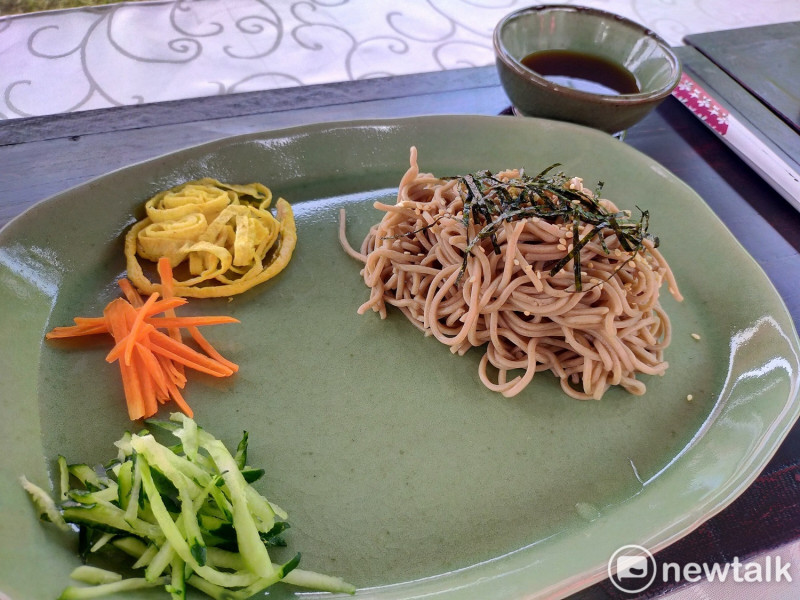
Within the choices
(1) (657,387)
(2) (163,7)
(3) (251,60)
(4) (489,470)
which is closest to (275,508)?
(4) (489,470)

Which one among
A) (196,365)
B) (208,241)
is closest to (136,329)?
(196,365)

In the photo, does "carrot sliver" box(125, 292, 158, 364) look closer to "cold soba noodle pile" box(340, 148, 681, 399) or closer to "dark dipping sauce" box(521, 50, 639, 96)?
"cold soba noodle pile" box(340, 148, 681, 399)

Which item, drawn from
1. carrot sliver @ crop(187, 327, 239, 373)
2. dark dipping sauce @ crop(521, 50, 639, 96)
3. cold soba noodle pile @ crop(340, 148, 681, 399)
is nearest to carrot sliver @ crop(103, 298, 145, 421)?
carrot sliver @ crop(187, 327, 239, 373)

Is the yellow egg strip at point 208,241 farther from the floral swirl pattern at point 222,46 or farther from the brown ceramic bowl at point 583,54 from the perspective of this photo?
the floral swirl pattern at point 222,46

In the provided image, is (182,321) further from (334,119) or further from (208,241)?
(334,119)

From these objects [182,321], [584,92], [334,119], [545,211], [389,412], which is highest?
[584,92]

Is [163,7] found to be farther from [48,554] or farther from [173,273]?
[48,554]

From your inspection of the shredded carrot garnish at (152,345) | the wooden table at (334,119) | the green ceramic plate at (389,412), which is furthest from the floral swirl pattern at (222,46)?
the shredded carrot garnish at (152,345)
